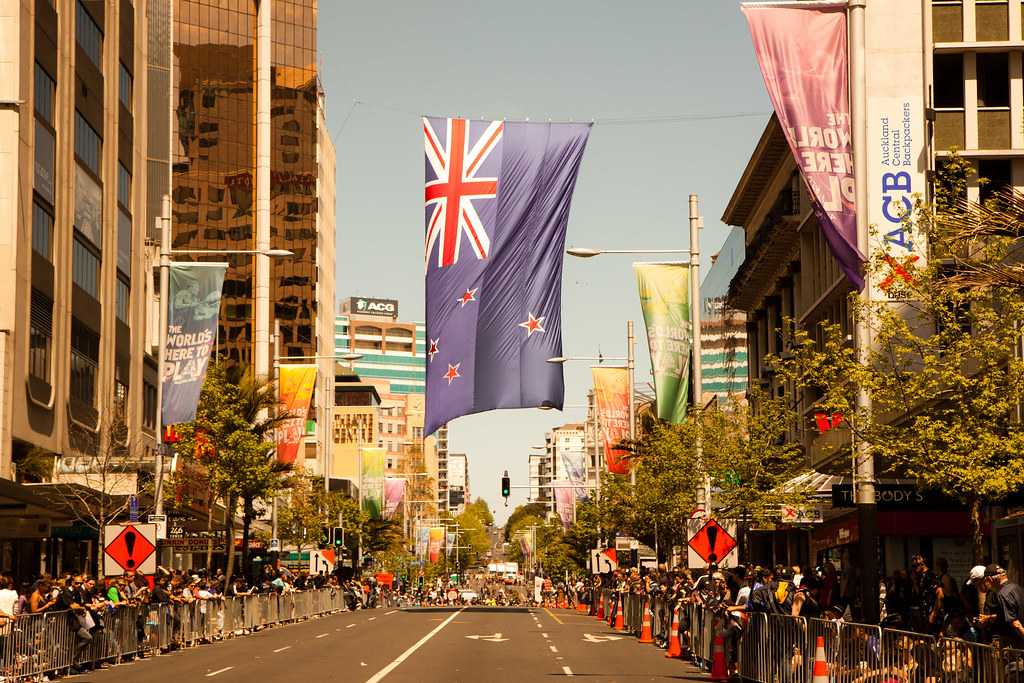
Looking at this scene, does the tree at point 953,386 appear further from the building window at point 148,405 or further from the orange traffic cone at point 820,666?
the building window at point 148,405

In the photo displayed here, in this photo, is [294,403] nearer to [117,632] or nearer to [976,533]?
[117,632]

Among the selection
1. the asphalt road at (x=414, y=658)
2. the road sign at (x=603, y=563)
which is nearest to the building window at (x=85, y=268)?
the asphalt road at (x=414, y=658)

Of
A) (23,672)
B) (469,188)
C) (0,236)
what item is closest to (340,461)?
(0,236)

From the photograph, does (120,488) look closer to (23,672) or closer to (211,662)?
(211,662)

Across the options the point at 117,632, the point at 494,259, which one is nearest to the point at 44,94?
the point at 494,259

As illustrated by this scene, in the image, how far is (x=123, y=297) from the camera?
67.6 meters

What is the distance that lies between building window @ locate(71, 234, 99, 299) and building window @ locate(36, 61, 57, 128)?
5.59 meters

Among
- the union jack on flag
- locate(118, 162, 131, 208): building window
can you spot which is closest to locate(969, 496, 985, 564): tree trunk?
the union jack on flag

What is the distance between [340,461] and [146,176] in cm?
9660

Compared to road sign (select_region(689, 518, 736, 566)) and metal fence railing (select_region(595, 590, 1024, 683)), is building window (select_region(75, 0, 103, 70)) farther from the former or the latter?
metal fence railing (select_region(595, 590, 1024, 683))

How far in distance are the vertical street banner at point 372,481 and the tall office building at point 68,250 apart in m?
27.0

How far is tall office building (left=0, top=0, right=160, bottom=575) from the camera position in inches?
1991

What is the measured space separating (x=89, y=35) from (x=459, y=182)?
27.4 metres

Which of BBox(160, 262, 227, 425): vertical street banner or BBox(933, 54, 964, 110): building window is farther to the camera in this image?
BBox(933, 54, 964, 110): building window
